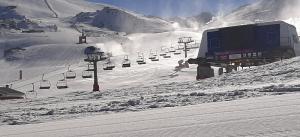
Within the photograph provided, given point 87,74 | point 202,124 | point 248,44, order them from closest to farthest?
point 202,124 → point 248,44 → point 87,74

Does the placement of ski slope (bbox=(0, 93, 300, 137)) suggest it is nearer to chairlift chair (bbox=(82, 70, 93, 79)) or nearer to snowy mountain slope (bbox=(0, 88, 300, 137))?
snowy mountain slope (bbox=(0, 88, 300, 137))

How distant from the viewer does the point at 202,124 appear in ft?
21.9

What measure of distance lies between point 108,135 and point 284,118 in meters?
2.35

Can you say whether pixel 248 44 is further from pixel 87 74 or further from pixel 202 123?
pixel 87 74

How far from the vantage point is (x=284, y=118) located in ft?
20.8

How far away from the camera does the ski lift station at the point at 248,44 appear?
26312 mm

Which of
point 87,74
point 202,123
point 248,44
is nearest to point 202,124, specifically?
point 202,123

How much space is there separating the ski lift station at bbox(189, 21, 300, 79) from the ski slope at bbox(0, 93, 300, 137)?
17590 millimetres

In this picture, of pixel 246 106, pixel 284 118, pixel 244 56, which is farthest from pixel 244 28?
pixel 284 118

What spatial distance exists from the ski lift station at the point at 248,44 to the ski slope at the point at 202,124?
17.6 meters

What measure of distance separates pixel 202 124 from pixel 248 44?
21072 millimetres

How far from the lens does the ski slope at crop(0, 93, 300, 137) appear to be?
19.5 feet

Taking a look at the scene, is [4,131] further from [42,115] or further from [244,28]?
[244,28]

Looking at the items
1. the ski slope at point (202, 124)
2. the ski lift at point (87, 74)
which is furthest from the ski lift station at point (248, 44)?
the ski lift at point (87, 74)
